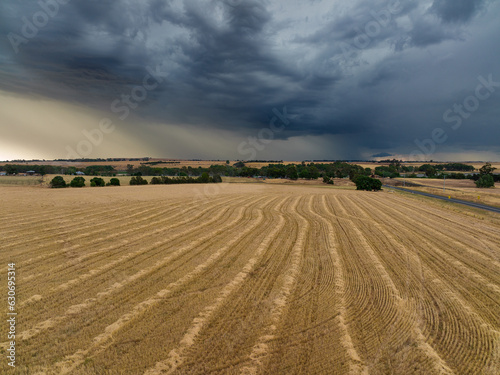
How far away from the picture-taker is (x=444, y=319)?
6.14 metres

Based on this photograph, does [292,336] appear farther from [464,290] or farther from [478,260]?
[478,260]

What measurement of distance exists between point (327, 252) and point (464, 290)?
15.2 ft

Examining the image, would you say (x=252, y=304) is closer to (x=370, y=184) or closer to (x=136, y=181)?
(x=370, y=184)

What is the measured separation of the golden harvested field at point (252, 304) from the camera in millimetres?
4785

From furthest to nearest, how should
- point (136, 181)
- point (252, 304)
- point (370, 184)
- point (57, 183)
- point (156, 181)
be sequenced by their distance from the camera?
point (156, 181), point (136, 181), point (370, 184), point (57, 183), point (252, 304)

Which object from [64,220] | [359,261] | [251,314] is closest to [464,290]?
[359,261]

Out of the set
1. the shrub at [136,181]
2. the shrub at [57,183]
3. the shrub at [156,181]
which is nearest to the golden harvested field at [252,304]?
the shrub at [57,183]

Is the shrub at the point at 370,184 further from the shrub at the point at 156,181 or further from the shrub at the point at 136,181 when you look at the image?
the shrub at the point at 136,181

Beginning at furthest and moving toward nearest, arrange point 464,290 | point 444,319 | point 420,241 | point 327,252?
→ point 420,241
point 327,252
point 464,290
point 444,319

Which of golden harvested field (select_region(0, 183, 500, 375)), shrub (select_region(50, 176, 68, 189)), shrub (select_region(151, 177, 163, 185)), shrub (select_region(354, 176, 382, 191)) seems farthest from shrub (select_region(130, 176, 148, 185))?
shrub (select_region(354, 176, 382, 191))

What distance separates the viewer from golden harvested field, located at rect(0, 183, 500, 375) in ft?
15.7

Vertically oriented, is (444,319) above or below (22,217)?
below

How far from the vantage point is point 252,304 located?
21.8 ft

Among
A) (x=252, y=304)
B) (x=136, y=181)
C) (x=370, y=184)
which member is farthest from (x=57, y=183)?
(x=370, y=184)
